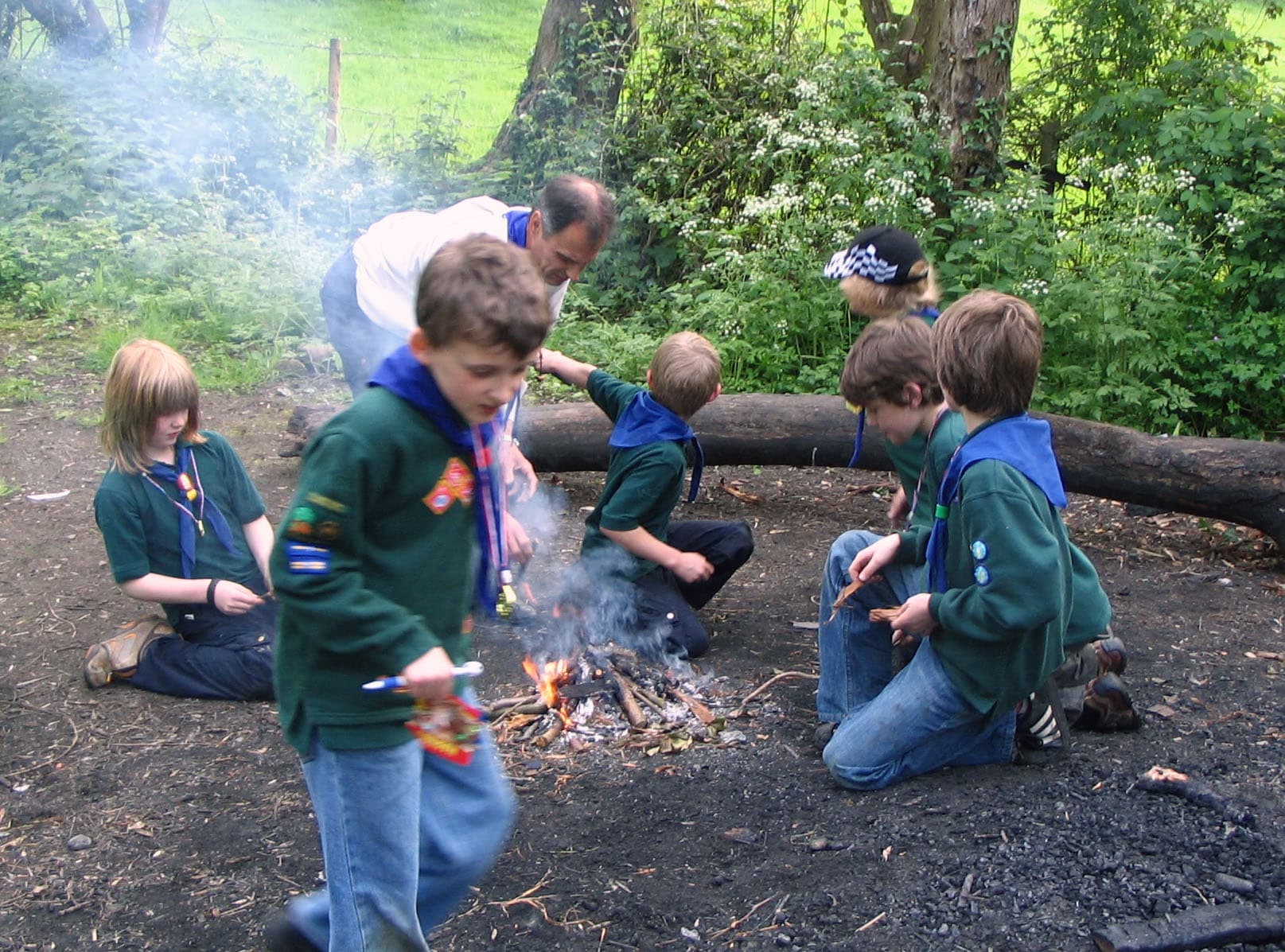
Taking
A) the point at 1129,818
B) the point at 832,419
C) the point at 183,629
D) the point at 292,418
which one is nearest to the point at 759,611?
the point at 832,419

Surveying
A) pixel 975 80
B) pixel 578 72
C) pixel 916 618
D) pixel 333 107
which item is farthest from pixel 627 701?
pixel 333 107

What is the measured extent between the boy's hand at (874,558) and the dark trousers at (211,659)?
213 cm

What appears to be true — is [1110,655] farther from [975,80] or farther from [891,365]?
[975,80]

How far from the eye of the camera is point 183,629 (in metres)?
4.51

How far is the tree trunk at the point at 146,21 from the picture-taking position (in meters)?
12.6

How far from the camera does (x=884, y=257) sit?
4.75m

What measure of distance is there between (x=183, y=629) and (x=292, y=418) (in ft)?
7.82

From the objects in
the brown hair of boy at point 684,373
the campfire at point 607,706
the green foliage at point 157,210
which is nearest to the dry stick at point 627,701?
the campfire at point 607,706

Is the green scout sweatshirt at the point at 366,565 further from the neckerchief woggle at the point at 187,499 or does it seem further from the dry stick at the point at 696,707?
Result: the neckerchief woggle at the point at 187,499

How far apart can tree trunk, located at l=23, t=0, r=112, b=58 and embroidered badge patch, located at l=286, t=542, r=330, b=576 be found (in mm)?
12278

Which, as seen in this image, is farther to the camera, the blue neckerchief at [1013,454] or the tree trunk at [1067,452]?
the tree trunk at [1067,452]

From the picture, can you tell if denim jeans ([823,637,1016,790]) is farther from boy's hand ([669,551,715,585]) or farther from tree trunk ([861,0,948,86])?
tree trunk ([861,0,948,86])

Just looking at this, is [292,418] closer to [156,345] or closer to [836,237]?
[156,345]

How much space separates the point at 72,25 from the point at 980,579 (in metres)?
12.6
